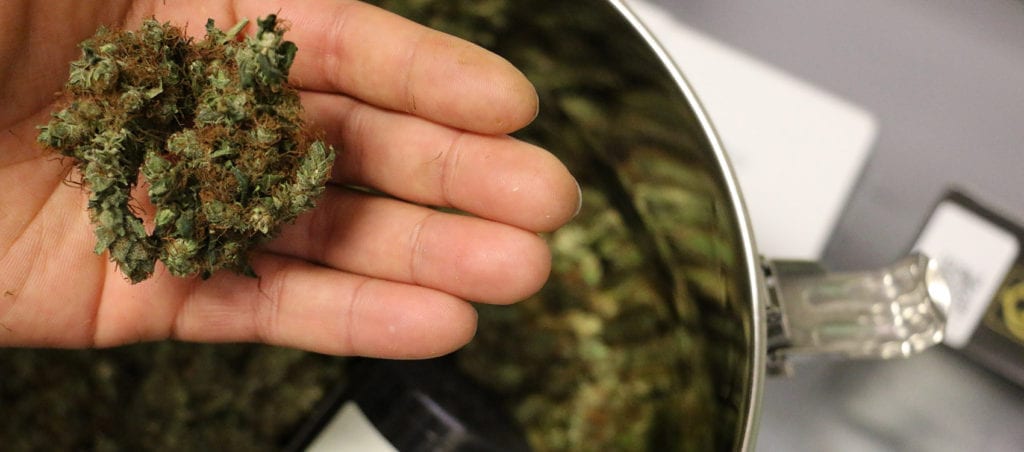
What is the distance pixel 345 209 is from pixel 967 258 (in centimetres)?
68

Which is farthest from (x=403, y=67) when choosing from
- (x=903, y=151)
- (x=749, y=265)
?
(x=903, y=151)

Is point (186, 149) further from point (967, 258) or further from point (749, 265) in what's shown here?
point (967, 258)

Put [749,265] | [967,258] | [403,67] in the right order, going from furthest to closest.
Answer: [967,258] < [403,67] < [749,265]

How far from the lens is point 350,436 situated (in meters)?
0.93

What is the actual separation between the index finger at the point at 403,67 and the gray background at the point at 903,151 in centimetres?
38

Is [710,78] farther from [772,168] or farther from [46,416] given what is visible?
[46,416]

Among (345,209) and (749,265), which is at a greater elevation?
(749,265)

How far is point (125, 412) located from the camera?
3.40 feet

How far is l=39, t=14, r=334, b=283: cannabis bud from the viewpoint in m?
0.60

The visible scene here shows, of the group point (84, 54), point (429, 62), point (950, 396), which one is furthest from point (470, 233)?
point (950, 396)

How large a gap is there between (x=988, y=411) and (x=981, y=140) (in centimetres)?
32

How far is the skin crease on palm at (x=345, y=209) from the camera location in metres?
0.69

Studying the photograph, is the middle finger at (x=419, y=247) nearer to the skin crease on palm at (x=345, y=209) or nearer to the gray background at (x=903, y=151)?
the skin crease on palm at (x=345, y=209)

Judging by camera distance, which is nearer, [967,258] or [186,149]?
[186,149]
